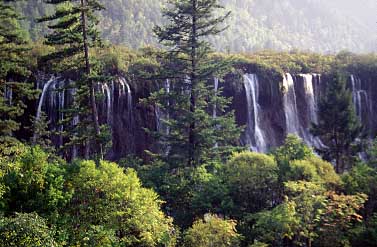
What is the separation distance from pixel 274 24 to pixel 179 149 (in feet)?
451

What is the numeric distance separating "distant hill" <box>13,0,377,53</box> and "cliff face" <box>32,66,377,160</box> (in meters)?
58.3

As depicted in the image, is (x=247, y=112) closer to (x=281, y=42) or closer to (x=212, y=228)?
(x=212, y=228)

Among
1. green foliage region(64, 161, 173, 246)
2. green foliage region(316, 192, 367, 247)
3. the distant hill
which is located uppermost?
the distant hill

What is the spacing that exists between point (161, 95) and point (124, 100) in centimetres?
997

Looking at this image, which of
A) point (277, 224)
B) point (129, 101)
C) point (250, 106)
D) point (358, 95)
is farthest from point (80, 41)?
point (358, 95)

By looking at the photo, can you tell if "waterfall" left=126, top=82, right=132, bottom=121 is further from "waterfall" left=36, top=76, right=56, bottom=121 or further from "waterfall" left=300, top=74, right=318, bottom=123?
"waterfall" left=300, top=74, right=318, bottom=123

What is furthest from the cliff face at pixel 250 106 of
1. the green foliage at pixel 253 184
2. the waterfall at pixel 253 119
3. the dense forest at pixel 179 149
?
the green foliage at pixel 253 184

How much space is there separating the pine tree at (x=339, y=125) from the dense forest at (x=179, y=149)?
77mm

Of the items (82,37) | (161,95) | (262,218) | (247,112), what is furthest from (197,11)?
(247,112)

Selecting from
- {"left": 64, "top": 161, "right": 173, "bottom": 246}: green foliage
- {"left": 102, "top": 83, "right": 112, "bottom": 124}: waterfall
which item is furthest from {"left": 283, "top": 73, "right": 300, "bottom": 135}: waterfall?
{"left": 64, "top": 161, "right": 173, "bottom": 246}: green foliage

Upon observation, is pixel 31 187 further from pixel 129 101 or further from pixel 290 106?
pixel 290 106

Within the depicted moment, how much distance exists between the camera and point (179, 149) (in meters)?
18.8

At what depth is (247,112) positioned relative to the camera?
32.3 metres

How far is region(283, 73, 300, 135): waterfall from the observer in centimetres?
3475
